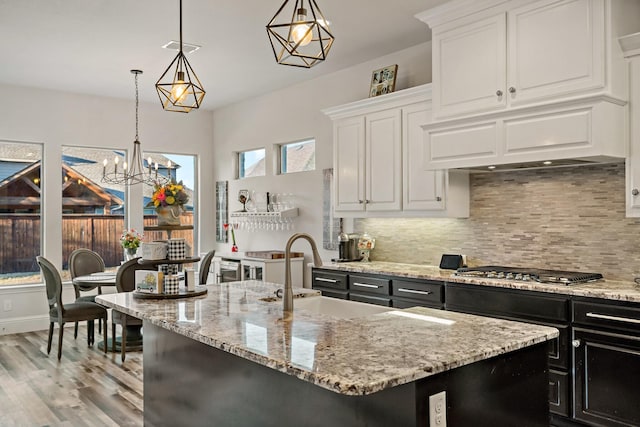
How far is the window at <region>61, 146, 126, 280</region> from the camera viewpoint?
692 centimetres

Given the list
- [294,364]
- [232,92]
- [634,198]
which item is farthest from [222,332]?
[232,92]

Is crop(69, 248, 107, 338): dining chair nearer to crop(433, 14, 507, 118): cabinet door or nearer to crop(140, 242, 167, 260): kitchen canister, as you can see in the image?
crop(140, 242, 167, 260): kitchen canister

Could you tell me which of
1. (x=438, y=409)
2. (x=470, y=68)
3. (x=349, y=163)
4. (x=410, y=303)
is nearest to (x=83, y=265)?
(x=349, y=163)

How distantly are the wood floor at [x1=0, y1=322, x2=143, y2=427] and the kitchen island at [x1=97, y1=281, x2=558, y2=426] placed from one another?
4.16 ft

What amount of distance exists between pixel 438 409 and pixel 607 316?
6.29 ft

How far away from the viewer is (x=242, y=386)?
2.18 metres

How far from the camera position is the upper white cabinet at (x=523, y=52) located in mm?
3227

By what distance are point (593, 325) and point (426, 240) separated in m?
1.96

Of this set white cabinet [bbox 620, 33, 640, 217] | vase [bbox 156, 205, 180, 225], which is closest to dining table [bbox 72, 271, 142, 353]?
vase [bbox 156, 205, 180, 225]

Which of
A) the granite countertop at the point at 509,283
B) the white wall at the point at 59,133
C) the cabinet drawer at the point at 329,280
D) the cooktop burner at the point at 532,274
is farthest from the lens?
the white wall at the point at 59,133

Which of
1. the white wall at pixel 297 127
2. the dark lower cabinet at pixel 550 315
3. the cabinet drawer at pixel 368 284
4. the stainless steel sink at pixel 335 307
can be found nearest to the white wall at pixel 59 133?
the white wall at pixel 297 127

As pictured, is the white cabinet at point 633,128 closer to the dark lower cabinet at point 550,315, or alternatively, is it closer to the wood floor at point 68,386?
the dark lower cabinet at point 550,315

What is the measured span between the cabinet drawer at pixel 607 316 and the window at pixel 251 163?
468cm

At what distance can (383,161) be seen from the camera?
486 centimetres
